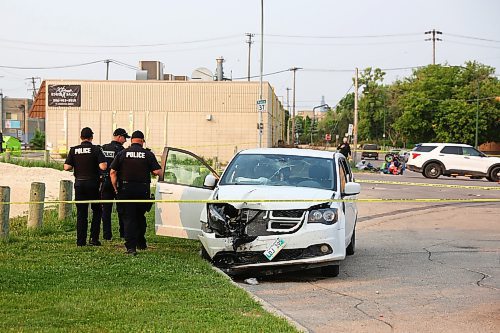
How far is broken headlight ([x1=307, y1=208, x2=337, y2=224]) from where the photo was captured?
9844 millimetres

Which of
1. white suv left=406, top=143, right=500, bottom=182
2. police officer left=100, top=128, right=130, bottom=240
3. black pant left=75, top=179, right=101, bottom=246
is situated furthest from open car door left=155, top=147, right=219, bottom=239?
white suv left=406, top=143, right=500, bottom=182

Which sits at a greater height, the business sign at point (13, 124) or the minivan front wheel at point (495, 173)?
the business sign at point (13, 124)

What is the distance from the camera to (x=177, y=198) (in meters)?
11.2

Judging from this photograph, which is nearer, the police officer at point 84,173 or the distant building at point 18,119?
the police officer at point 84,173

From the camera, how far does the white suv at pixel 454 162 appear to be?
111 ft

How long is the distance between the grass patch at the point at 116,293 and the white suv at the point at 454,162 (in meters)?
24.8

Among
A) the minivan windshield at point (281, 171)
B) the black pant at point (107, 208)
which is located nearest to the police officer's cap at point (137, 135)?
the black pant at point (107, 208)

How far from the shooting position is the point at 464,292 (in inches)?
360

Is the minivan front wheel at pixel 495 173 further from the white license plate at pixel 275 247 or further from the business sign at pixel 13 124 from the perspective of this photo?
the business sign at pixel 13 124

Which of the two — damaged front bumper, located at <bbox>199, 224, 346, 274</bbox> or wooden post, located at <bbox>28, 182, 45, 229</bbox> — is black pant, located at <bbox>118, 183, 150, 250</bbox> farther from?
wooden post, located at <bbox>28, 182, 45, 229</bbox>

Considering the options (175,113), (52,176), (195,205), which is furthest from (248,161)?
(175,113)

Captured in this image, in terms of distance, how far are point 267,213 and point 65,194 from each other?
546 cm

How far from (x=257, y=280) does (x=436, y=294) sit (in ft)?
7.58

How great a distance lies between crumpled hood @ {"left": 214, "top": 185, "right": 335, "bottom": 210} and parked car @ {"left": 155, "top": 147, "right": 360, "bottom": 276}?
1cm
